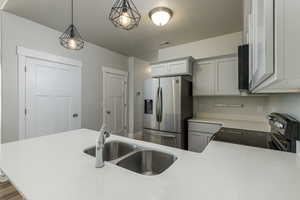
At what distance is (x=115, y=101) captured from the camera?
162 inches

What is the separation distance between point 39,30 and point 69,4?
Answer: 972 mm

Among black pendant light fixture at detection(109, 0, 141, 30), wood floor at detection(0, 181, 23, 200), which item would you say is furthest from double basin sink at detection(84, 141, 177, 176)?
wood floor at detection(0, 181, 23, 200)

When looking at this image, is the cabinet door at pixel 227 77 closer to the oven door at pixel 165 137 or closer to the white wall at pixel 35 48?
the oven door at pixel 165 137

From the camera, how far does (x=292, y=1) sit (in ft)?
1.27

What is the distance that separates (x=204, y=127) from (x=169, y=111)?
72 cm

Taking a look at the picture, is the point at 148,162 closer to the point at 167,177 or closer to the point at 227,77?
the point at 167,177

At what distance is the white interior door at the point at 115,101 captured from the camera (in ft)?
12.6

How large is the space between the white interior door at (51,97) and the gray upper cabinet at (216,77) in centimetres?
274

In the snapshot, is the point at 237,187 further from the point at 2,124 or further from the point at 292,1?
the point at 2,124

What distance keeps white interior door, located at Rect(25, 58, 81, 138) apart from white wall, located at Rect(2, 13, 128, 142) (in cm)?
17

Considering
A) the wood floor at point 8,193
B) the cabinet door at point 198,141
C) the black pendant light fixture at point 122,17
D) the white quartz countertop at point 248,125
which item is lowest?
the wood floor at point 8,193

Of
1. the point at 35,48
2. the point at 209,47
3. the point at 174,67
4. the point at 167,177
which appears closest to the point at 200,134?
the point at 174,67

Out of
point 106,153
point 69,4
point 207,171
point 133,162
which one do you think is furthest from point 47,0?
point 207,171

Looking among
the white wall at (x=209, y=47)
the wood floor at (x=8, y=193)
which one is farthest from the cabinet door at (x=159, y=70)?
the wood floor at (x=8, y=193)
